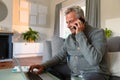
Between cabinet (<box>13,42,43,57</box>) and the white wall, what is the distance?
260 cm

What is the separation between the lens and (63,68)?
4.64 feet

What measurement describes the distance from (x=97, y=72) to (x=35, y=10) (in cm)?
500

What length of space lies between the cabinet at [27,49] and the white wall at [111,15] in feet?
8.52

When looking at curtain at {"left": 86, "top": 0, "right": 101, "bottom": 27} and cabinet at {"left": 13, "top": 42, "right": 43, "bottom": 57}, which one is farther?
cabinet at {"left": 13, "top": 42, "right": 43, "bottom": 57}

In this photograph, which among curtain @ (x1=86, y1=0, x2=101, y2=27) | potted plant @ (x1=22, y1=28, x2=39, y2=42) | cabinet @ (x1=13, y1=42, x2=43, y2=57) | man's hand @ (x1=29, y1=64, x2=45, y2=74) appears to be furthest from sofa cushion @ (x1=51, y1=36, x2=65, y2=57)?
potted plant @ (x1=22, y1=28, x2=39, y2=42)

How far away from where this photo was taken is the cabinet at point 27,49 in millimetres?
4812

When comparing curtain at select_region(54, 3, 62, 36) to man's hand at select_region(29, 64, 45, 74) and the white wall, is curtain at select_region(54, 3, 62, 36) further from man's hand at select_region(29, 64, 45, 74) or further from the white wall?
man's hand at select_region(29, 64, 45, 74)

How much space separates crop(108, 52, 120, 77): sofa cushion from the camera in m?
1.26

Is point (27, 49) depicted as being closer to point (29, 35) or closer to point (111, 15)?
point (29, 35)

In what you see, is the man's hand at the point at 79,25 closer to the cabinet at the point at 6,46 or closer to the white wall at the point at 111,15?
the white wall at the point at 111,15

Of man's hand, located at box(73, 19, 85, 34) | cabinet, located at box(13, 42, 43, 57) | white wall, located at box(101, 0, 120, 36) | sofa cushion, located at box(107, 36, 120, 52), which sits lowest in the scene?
cabinet, located at box(13, 42, 43, 57)

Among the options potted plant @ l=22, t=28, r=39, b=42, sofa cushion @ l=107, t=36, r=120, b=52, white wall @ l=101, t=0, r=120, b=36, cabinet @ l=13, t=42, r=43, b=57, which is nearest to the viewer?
sofa cushion @ l=107, t=36, r=120, b=52

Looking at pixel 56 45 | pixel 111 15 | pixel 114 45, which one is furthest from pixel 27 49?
pixel 114 45

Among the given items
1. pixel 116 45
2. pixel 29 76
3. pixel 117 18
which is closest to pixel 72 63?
pixel 29 76
